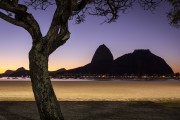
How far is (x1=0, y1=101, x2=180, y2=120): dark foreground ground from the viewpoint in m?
15.9

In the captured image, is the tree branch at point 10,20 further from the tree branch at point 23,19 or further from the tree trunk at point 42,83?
the tree trunk at point 42,83

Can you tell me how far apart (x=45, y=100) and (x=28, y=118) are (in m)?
2.74

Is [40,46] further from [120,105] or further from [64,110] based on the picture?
[120,105]

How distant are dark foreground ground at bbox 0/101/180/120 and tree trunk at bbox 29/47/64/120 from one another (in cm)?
241

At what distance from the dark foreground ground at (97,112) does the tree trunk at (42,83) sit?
7.92ft

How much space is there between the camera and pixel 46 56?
13.1 meters

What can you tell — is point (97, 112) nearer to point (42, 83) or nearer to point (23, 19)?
point (42, 83)

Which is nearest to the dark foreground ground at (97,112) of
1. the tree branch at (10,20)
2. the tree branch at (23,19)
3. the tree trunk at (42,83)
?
the tree trunk at (42,83)

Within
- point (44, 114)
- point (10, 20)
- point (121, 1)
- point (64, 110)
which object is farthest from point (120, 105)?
point (10, 20)

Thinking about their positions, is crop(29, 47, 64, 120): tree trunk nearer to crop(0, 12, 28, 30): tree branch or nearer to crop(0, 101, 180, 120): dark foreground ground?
crop(0, 12, 28, 30): tree branch

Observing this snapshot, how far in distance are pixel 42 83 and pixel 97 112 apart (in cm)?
526

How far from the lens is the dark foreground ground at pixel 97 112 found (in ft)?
52.1

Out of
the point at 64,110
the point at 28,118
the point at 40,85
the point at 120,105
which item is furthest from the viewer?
the point at 120,105

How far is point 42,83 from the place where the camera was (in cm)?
1296
